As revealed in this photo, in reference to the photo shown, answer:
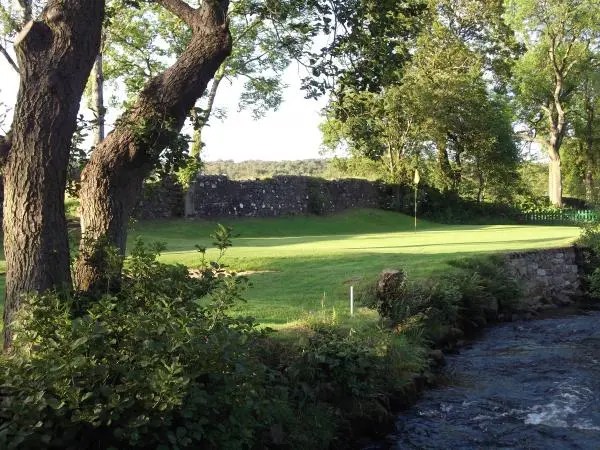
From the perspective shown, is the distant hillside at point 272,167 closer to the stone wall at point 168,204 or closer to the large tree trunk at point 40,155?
the stone wall at point 168,204

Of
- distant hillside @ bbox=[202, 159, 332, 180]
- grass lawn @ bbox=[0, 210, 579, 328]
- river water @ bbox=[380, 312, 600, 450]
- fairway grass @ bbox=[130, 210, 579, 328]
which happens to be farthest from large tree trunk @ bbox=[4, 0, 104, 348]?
distant hillside @ bbox=[202, 159, 332, 180]

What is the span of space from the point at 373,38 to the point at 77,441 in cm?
516

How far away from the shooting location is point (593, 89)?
2026 inches

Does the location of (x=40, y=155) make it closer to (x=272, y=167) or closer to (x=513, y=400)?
(x=513, y=400)

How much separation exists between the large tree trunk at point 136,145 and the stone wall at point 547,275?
12.4m

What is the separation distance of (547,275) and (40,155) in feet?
52.9

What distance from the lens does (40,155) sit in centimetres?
606

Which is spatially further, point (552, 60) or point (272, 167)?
point (272, 167)

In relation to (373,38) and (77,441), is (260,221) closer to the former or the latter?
(373,38)

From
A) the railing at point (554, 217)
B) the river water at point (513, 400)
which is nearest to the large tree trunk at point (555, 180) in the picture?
the railing at point (554, 217)

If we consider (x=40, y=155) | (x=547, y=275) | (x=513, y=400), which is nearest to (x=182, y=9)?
(x=40, y=155)

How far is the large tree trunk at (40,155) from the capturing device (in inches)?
237

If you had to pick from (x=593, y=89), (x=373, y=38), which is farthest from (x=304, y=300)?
(x=593, y=89)

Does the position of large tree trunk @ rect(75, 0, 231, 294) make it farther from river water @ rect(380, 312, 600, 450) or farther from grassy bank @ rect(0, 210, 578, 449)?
river water @ rect(380, 312, 600, 450)
